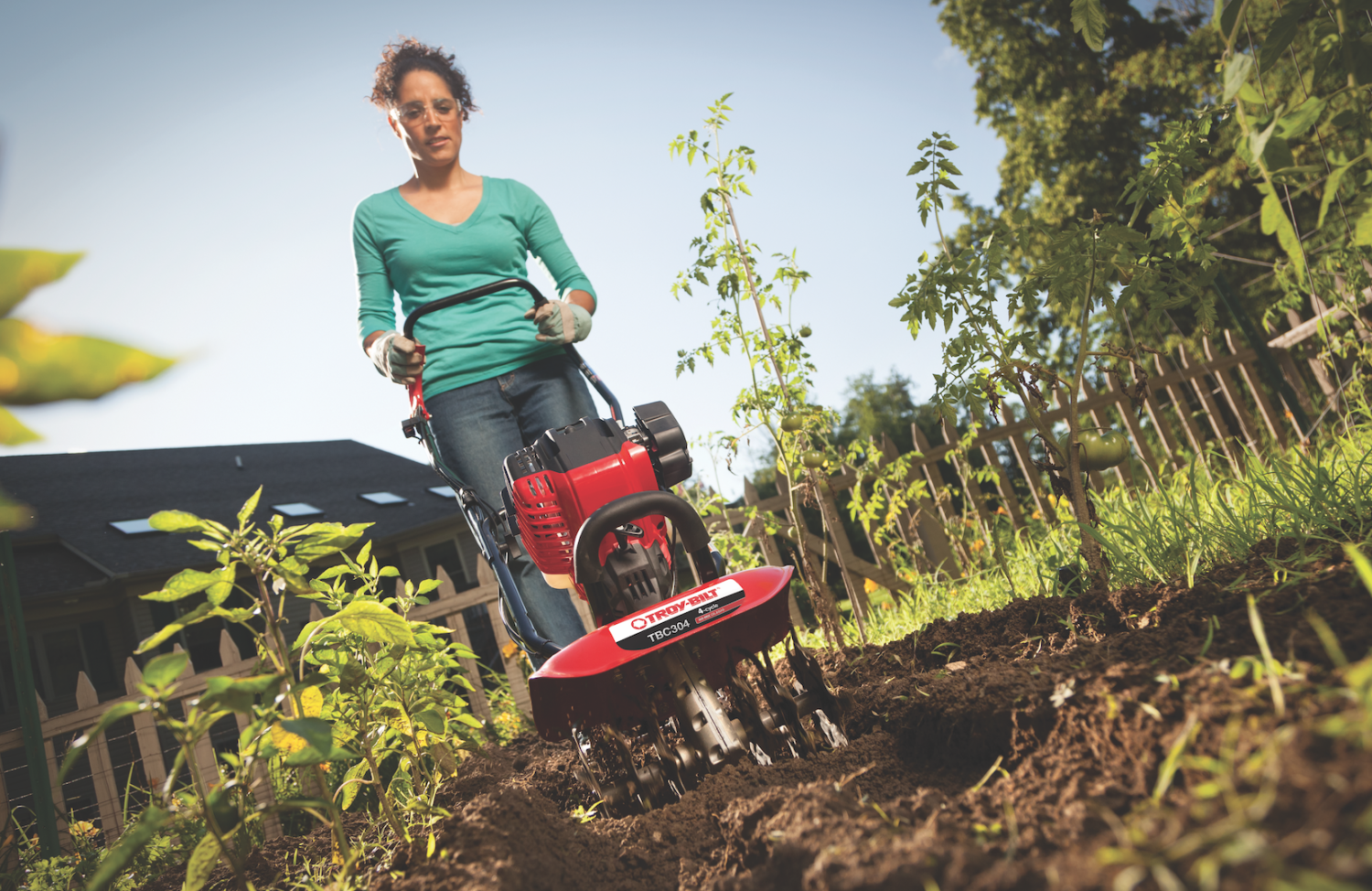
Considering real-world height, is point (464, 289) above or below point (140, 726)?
above

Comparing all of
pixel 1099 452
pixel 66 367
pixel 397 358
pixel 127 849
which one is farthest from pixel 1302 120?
pixel 397 358

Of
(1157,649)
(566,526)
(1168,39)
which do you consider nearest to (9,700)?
(566,526)

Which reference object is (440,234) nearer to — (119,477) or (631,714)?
(631,714)

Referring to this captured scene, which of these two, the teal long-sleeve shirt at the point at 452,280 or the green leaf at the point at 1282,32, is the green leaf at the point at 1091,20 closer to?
the green leaf at the point at 1282,32

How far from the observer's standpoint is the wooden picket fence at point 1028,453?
4.76 m

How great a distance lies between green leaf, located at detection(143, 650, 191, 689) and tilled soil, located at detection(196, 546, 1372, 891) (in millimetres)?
471

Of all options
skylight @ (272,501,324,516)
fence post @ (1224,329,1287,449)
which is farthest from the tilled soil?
skylight @ (272,501,324,516)

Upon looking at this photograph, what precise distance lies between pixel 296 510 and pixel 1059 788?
1727 cm

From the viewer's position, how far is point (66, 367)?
11.3 inches

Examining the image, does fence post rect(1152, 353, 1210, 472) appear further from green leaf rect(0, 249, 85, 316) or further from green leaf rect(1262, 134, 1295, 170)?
green leaf rect(0, 249, 85, 316)

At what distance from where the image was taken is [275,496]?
55.6 ft

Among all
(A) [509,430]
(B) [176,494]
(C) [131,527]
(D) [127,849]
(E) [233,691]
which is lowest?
(D) [127,849]

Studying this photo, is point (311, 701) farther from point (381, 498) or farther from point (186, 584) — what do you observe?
point (381, 498)

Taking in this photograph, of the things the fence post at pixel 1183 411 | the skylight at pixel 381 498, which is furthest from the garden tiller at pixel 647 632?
the skylight at pixel 381 498
